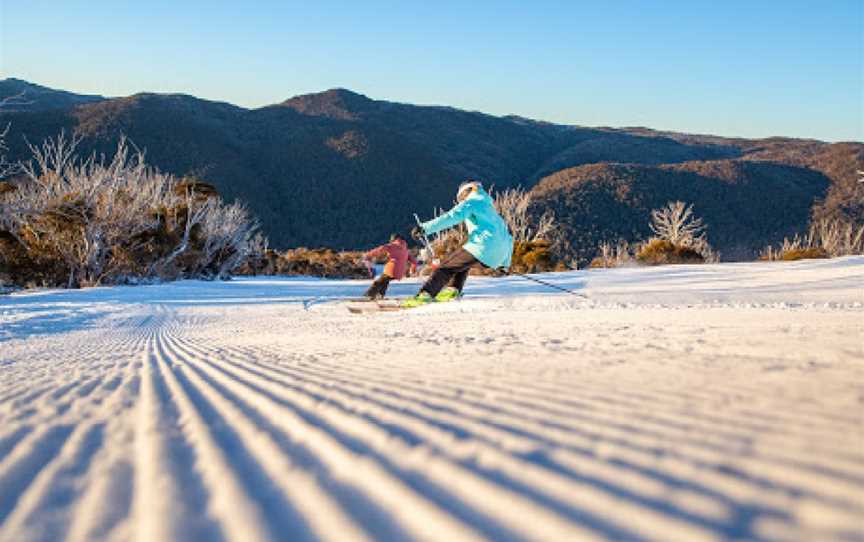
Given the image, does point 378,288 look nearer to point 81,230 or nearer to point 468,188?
point 468,188

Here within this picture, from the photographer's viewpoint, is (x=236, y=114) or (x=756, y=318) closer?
(x=756, y=318)

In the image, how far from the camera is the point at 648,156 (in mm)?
66812

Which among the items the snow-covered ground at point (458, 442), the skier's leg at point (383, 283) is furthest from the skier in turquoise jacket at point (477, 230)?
the snow-covered ground at point (458, 442)

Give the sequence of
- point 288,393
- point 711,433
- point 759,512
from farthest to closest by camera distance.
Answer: point 288,393 → point 711,433 → point 759,512

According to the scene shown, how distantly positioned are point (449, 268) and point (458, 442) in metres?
5.57

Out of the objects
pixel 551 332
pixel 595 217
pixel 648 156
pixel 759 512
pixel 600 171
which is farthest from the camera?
pixel 648 156

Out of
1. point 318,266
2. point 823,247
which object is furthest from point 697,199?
point 318,266

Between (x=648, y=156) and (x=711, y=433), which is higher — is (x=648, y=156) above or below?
above

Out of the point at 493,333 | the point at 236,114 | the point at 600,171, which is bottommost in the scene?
the point at 493,333

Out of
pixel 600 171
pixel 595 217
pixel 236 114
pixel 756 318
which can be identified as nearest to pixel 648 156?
pixel 600 171

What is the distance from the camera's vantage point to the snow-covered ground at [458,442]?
2.57 ft

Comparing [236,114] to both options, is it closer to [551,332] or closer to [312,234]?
[312,234]

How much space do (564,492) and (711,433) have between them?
0.40 m

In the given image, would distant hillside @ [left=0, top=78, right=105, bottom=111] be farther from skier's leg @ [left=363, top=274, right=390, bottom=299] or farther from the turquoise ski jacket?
the turquoise ski jacket
